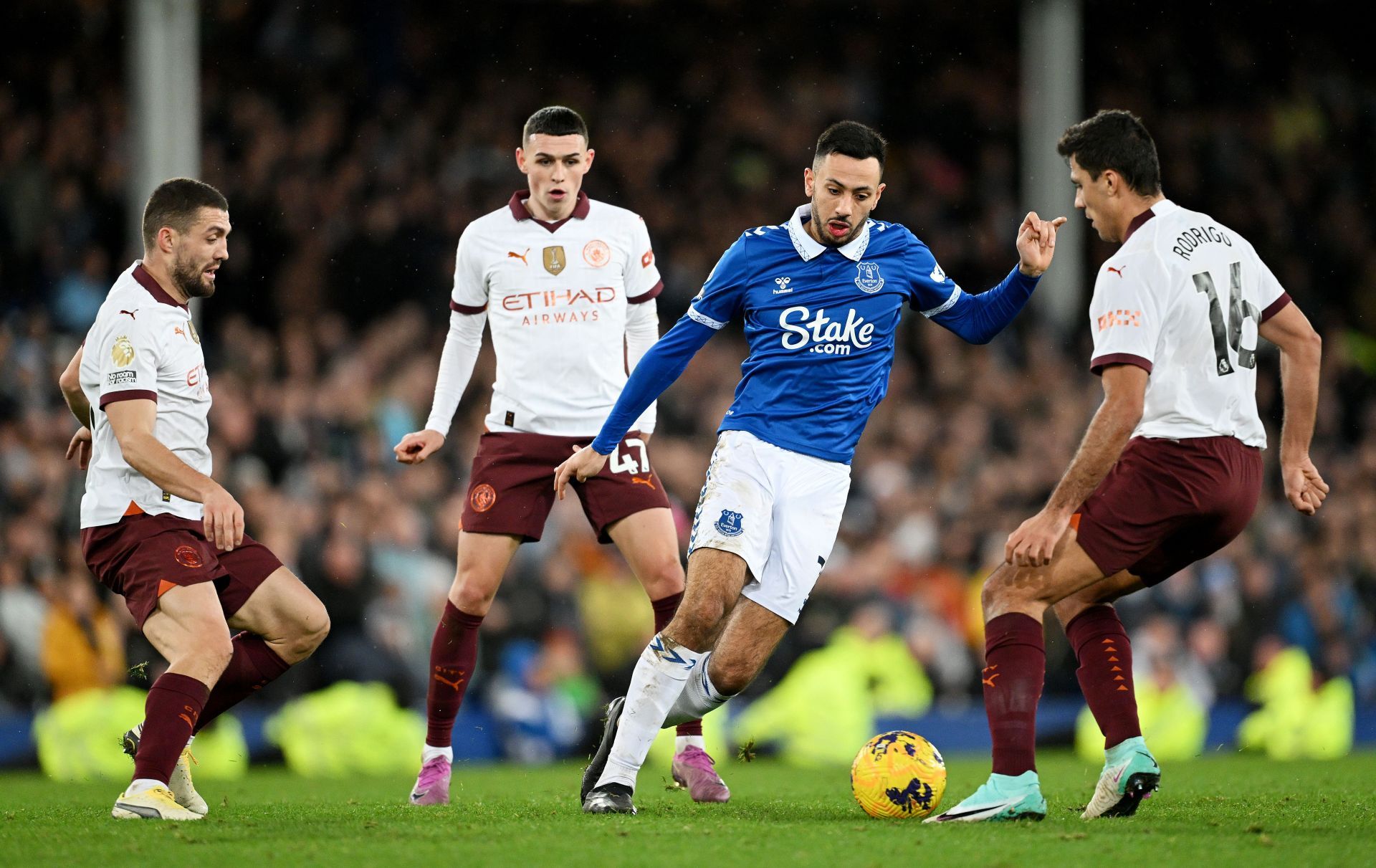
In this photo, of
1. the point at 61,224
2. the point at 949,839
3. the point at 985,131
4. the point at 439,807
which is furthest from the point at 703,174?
the point at 949,839

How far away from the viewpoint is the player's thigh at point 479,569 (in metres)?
6.62

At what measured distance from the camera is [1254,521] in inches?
537

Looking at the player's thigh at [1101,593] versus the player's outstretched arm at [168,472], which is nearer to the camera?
the player's outstretched arm at [168,472]

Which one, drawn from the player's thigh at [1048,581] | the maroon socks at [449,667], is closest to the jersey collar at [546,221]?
the maroon socks at [449,667]

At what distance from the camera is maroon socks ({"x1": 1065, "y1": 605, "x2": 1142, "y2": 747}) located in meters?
5.62

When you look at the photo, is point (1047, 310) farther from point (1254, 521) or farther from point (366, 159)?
point (366, 159)

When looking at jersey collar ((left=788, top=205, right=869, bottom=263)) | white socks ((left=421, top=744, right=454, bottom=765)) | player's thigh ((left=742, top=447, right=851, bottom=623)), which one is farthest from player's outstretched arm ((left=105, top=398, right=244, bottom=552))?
jersey collar ((left=788, top=205, right=869, bottom=263))

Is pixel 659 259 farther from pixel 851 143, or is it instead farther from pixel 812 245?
pixel 851 143

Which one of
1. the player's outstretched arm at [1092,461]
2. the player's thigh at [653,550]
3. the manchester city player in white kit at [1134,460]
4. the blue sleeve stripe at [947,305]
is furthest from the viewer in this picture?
the player's thigh at [653,550]

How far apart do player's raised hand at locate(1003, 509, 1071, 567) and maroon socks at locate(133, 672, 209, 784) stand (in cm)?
287

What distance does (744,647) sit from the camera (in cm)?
584

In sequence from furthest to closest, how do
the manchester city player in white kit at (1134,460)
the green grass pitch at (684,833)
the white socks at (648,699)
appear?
the white socks at (648,699), the manchester city player in white kit at (1134,460), the green grass pitch at (684,833)

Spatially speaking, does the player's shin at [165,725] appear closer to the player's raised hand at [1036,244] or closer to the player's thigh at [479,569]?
the player's thigh at [479,569]

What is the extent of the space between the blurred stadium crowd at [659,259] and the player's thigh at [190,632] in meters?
4.58
